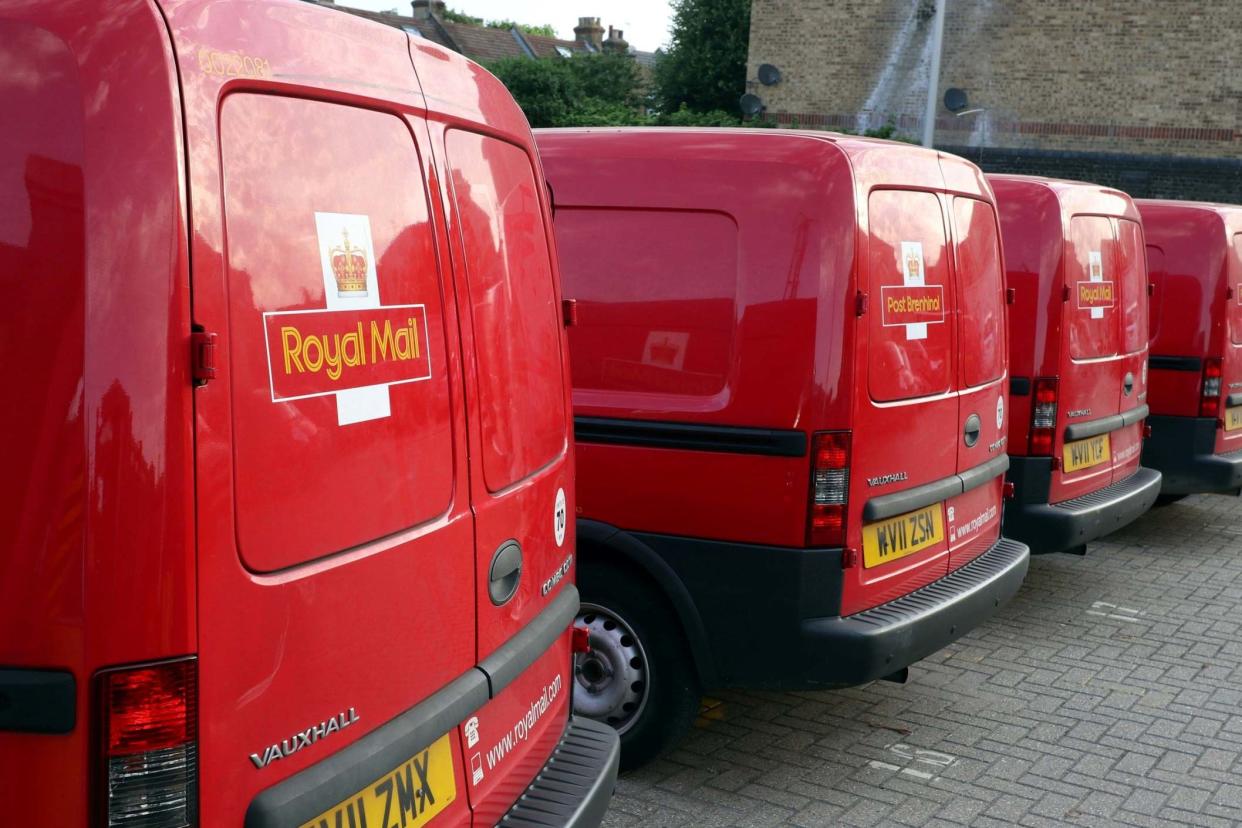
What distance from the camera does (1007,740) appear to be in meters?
5.71

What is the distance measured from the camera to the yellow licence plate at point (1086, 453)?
7.45 metres

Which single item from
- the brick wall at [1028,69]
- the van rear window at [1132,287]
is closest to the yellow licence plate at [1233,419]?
the van rear window at [1132,287]

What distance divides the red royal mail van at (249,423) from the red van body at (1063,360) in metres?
4.61

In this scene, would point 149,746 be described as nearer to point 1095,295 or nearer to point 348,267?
point 348,267

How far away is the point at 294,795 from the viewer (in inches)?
99.0

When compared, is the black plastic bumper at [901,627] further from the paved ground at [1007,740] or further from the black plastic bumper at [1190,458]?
the black plastic bumper at [1190,458]

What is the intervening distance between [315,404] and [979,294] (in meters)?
3.82

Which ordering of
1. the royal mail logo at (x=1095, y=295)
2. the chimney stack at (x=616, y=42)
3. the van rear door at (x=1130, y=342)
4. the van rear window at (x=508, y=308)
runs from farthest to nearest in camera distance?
the chimney stack at (x=616, y=42), the van rear door at (x=1130, y=342), the royal mail logo at (x=1095, y=295), the van rear window at (x=508, y=308)

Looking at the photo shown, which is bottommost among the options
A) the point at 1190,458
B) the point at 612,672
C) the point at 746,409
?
the point at 612,672

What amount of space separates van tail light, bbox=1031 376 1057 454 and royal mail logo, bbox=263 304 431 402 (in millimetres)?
5048

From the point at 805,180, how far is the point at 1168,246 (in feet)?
18.9

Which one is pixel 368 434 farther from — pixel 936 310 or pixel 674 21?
pixel 674 21

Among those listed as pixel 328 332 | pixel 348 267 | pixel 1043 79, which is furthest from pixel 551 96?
pixel 328 332

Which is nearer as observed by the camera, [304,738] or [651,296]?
[304,738]
